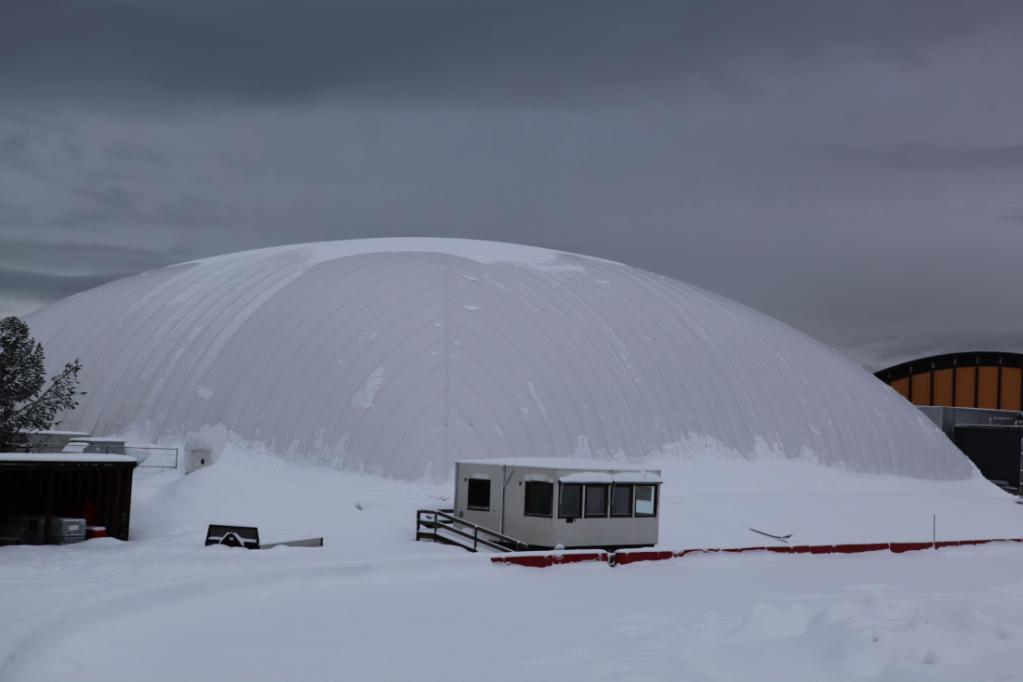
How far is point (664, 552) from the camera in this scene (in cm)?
2581

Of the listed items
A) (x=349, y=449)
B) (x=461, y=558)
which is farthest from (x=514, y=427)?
(x=461, y=558)

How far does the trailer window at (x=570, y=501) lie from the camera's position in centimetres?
2517

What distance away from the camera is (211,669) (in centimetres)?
1293

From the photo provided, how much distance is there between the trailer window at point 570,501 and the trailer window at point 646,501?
5.59 feet

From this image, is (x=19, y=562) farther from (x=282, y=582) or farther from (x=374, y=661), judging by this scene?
(x=374, y=661)

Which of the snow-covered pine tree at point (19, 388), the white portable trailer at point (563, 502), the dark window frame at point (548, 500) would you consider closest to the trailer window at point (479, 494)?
the white portable trailer at point (563, 502)

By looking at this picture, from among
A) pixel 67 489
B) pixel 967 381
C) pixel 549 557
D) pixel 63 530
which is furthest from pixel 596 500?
pixel 967 381

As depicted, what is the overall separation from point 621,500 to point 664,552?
1.59 m

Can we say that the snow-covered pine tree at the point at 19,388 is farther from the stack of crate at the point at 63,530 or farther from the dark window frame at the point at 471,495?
the dark window frame at the point at 471,495

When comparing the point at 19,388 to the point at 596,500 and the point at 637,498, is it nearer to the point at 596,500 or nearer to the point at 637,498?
the point at 596,500

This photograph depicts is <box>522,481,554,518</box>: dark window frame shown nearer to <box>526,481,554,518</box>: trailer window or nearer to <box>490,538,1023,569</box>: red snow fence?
<box>526,481,554,518</box>: trailer window

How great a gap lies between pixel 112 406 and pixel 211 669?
966 inches

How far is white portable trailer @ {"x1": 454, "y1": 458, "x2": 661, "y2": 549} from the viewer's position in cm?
2523

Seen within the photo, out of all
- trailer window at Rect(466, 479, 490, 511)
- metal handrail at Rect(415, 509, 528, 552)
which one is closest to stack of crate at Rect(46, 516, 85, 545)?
metal handrail at Rect(415, 509, 528, 552)
